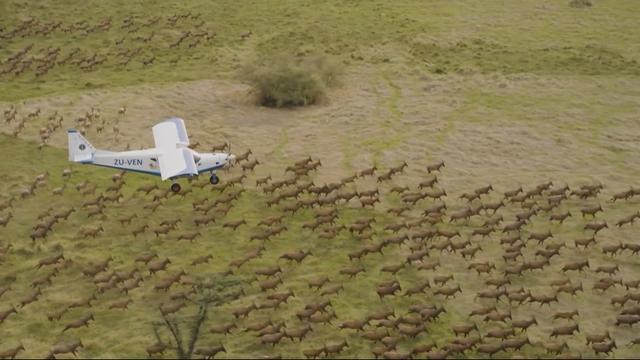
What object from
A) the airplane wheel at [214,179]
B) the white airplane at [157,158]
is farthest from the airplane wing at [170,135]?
the airplane wheel at [214,179]

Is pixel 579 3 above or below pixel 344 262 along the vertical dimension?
above

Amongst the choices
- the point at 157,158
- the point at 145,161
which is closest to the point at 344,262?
the point at 157,158

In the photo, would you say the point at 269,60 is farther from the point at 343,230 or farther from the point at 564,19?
the point at 564,19

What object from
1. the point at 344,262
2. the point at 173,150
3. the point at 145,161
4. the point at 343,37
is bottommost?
the point at 343,37

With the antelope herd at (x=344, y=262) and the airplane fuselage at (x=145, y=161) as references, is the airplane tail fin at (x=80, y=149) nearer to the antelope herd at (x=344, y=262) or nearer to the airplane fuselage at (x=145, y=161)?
the airplane fuselage at (x=145, y=161)

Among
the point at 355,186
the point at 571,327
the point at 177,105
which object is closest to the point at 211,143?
the point at 177,105

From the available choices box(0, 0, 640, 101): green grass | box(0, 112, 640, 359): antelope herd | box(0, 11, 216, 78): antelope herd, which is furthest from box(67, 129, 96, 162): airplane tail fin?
box(0, 11, 216, 78): antelope herd

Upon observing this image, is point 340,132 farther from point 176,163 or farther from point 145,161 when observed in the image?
point 145,161
